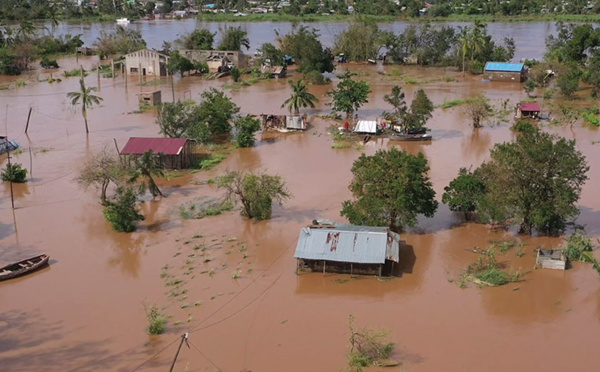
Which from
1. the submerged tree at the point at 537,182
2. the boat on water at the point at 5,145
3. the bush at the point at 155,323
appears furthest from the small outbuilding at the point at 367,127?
the bush at the point at 155,323

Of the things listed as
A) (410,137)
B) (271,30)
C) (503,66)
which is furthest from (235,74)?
(271,30)

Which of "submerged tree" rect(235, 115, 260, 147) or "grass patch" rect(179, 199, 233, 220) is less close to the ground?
"submerged tree" rect(235, 115, 260, 147)

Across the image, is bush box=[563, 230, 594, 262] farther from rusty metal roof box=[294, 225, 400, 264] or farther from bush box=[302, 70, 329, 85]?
bush box=[302, 70, 329, 85]

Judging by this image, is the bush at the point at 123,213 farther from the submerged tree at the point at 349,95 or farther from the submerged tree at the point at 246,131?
the submerged tree at the point at 349,95

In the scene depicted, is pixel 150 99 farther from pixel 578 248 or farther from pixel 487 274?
pixel 578 248

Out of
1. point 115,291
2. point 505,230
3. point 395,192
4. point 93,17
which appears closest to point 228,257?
point 115,291

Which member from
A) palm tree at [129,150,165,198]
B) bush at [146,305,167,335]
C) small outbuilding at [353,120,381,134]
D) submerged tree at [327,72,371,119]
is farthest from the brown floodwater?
submerged tree at [327,72,371,119]

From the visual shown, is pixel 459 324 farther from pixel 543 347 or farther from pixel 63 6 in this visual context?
pixel 63 6
